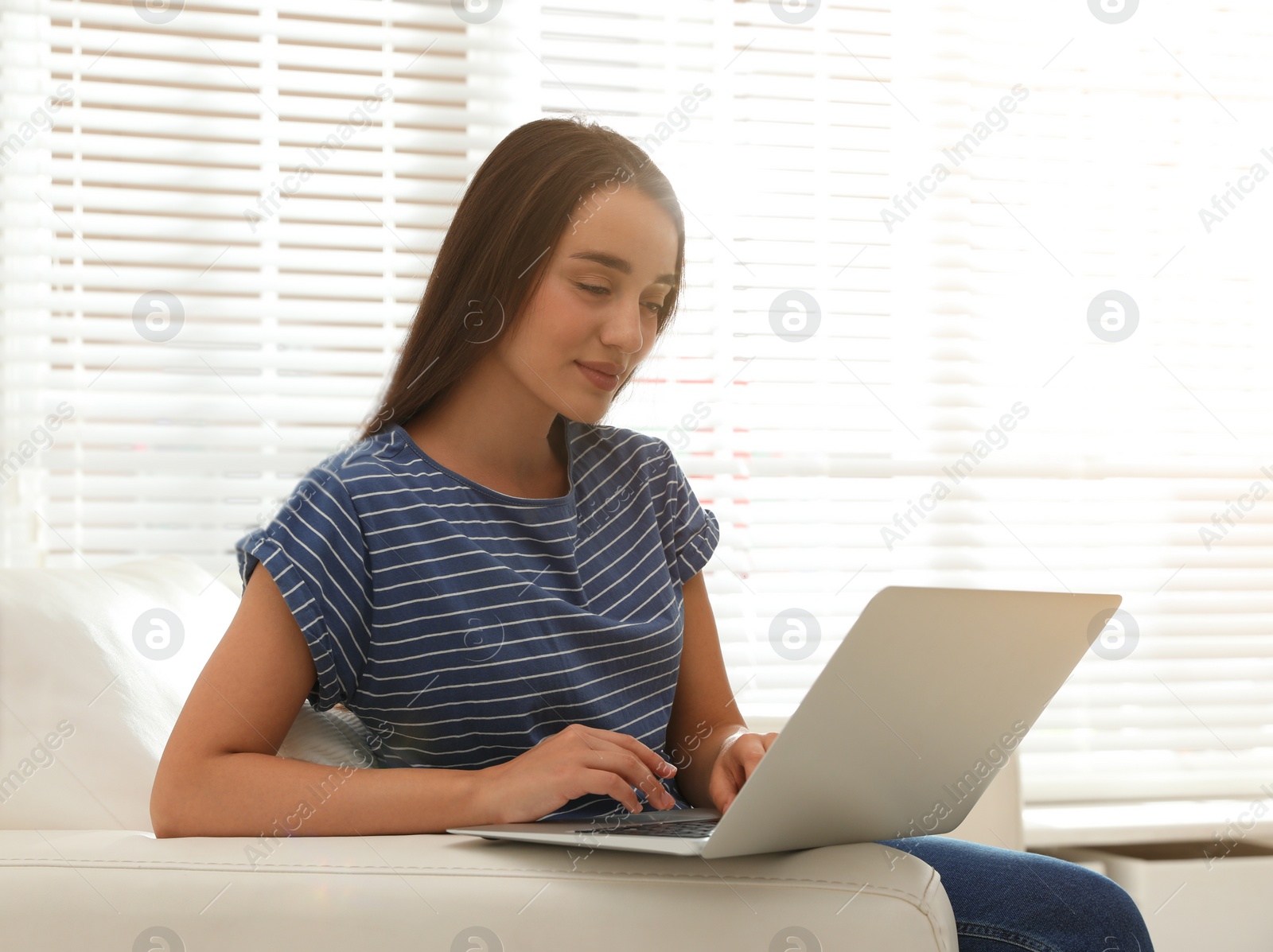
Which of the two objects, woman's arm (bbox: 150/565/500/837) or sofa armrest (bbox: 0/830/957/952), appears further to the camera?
woman's arm (bbox: 150/565/500/837)

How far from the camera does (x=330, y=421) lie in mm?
1979

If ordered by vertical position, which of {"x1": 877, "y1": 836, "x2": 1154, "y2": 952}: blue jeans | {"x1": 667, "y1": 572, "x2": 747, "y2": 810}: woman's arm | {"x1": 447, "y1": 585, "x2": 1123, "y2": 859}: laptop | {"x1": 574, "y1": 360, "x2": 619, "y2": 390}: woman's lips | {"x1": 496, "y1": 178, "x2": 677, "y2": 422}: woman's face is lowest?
{"x1": 877, "y1": 836, "x2": 1154, "y2": 952}: blue jeans

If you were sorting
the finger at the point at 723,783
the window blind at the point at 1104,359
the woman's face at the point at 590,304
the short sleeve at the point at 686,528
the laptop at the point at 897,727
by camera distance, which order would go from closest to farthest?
the laptop at the point at 897,727 → the finger at the point at 723,783 → the woman's face at the point at 590,304 → the short sleeve at the point at 686,528 → the window blind at the point at 1104,359

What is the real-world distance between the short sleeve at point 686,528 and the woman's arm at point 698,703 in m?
0.02

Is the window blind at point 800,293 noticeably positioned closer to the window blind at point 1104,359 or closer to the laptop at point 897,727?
the window blind at point 1104,359

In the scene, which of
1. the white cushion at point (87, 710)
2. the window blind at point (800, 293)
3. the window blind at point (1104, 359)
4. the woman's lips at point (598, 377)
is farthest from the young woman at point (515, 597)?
the window blind at point (1104, 359)

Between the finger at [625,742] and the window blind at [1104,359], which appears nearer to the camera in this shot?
the finger at [625,742]

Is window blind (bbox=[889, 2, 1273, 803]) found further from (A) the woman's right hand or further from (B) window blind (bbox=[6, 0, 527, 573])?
(A) the woman's right hand

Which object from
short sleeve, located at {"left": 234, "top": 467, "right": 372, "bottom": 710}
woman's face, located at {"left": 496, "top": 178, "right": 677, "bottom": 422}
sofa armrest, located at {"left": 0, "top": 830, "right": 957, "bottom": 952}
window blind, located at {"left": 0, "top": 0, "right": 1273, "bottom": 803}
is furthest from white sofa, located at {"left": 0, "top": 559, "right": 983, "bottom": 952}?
window blind, located at {"left": 0, "top": 0, "right": 1273, "bottom": 803}

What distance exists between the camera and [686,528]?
1202 mm

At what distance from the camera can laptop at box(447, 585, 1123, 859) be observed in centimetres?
62

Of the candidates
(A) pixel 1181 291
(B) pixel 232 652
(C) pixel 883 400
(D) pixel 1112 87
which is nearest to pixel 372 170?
(C) pixel 883 400

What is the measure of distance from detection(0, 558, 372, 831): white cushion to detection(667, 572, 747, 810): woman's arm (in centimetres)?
34

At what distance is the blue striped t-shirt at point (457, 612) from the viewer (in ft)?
2.92
